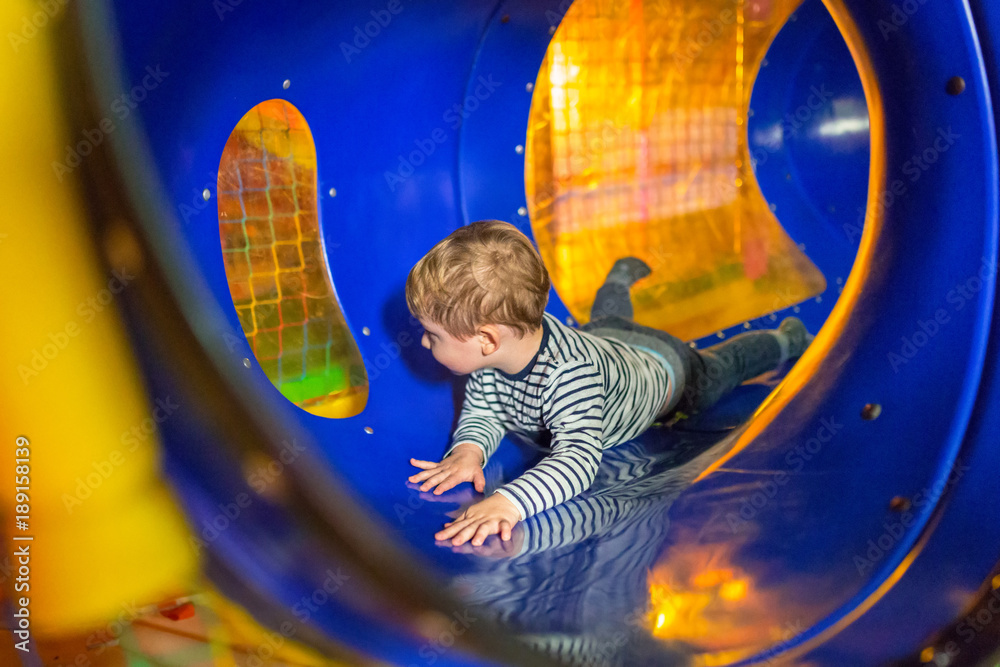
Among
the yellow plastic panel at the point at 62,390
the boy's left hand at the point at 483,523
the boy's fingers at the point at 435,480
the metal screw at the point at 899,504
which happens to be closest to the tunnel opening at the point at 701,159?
the boy's fingers at the point at 435,480

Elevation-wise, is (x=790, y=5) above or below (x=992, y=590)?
above

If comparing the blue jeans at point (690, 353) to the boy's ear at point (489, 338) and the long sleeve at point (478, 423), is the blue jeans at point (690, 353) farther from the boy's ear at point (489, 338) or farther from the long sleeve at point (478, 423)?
the boy's ear at point (489, 338)

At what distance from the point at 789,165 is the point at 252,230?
5.32 ft

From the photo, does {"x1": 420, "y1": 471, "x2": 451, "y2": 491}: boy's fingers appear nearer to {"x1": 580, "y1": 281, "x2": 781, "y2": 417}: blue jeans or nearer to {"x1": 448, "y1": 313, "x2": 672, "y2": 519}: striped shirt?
{"x1": 448, "y1": 313, "x2": 672, "y2": 519}: striped shirt

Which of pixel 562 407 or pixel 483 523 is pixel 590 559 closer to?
pixel 483 523


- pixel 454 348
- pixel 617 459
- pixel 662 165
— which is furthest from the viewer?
pixel 662 165

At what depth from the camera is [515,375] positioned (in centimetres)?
135

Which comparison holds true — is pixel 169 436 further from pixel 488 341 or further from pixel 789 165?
pixel 789 165

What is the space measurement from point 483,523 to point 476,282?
1.20 feet

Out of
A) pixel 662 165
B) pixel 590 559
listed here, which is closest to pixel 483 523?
pixel 590 559

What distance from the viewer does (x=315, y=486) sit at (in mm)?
1021

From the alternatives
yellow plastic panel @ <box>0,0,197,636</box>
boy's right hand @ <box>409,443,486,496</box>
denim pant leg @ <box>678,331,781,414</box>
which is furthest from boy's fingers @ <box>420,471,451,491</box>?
denim pant leg @ <box>678,331,781,414</box>

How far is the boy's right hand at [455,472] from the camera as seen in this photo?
1.32 metres

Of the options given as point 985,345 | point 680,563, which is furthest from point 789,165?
point 680,563
